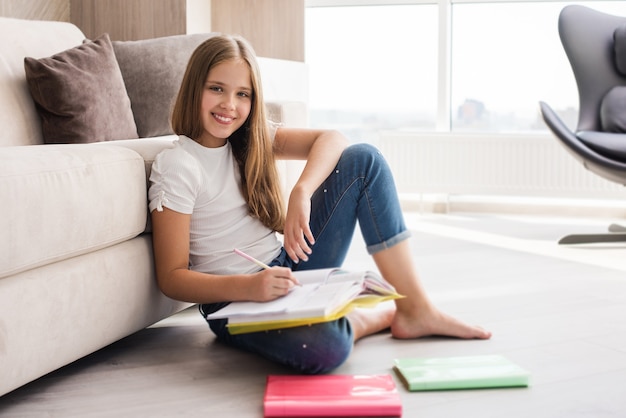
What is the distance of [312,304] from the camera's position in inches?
61.1

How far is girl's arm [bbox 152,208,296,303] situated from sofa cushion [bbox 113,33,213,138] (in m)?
1.05

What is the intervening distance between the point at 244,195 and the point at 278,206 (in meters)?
0.09

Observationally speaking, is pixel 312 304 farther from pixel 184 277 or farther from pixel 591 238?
pixel 591 238

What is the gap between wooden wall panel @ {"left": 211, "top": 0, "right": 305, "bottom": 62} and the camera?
3.96 metres

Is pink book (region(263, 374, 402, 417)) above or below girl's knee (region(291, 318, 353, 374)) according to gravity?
below

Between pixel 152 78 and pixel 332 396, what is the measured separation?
64.2 inches

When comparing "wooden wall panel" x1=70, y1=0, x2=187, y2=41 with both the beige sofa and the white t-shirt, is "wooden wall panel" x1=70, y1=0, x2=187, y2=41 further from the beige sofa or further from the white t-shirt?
the white t-shirt

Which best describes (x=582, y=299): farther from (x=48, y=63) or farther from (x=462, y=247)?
(x=48, y=63)

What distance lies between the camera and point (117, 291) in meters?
1.79

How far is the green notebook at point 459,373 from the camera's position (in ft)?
5.41

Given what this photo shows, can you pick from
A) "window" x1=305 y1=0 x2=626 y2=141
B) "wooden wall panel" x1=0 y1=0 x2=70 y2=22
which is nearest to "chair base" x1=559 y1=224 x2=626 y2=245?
"window" x1=305 y1=0 x2=626 y2=141

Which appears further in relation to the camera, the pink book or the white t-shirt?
the white t-shirt

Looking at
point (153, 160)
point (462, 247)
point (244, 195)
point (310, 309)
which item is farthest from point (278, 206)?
point (462, 247)

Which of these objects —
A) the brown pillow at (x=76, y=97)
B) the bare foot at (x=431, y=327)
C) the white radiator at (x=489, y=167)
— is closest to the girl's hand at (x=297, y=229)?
the bare foot at (x=431, y=327)
